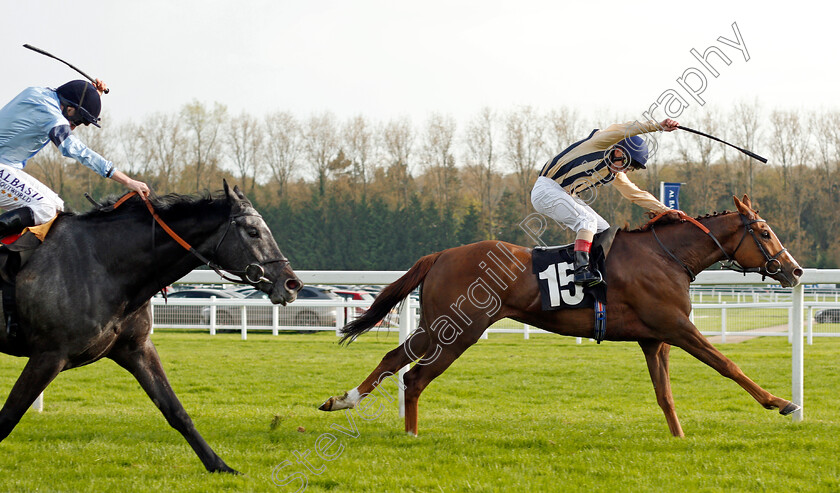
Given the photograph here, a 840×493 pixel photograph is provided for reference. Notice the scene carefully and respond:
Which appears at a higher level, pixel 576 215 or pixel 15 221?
pixel 576 215

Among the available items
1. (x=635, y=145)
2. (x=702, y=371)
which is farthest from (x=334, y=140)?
(x=635, y=145)

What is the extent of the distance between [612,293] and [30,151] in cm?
377

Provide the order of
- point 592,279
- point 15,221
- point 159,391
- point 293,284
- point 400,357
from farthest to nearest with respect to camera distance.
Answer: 1. point 400,357
2. point 592,279
3. point 159,391
4. point 15,221
5. point 293,284

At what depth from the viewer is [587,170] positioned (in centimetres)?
543

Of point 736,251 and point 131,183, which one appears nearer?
point 131,183

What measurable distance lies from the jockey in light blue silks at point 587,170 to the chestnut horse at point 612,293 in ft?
1.04

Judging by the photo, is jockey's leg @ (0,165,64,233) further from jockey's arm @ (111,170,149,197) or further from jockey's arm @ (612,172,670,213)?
jockey's arm @ (612,172,670,213)

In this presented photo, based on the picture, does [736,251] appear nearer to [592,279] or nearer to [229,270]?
[592,279]

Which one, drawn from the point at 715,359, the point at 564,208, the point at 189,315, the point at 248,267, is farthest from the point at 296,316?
the point at 248,267

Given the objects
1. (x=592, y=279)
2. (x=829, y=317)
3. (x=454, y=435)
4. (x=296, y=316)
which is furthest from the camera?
(x=829, y=317)

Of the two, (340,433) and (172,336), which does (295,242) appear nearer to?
A: (172,336)

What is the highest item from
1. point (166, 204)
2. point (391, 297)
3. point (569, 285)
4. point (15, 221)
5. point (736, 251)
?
point (166, 204)

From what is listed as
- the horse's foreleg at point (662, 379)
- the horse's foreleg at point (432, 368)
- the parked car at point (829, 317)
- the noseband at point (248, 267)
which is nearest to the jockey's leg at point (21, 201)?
the noseband at point (248, 267)

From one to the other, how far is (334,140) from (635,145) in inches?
1563
